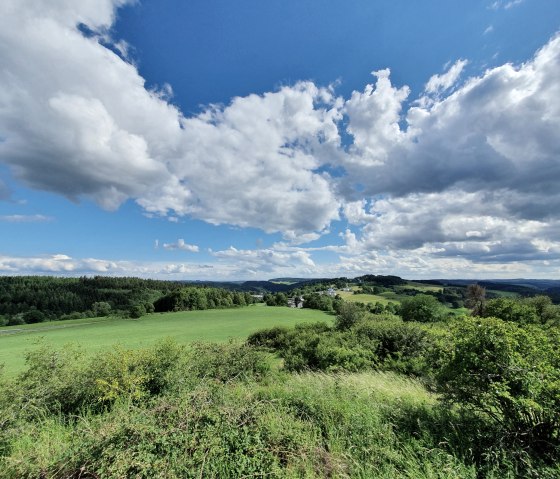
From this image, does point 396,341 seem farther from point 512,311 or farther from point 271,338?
point 512,311

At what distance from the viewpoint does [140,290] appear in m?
152

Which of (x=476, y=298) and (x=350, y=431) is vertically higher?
(x=350, y=431)

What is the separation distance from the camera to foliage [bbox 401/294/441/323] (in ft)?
189

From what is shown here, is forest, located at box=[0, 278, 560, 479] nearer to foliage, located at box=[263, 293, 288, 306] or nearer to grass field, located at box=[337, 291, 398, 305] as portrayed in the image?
grass field, located at box=[337, 291, 398, 305]

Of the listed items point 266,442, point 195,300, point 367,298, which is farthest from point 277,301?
point 266,442

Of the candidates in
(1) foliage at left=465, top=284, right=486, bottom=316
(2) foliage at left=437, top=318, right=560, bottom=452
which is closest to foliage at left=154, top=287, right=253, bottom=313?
(1) foliage at left=465, top=284, right=486, bottom=316

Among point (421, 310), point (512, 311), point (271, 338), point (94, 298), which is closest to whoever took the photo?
point (271, 338)

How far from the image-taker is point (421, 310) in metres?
58.4

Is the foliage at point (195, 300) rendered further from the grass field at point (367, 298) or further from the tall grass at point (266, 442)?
the tall grass at point (266, 442)

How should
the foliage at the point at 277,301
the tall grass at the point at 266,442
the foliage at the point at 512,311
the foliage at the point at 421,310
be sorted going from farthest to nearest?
1. the foliage at the point at 277,301
2. the foliage at the point at 421,310
3. the foliage at the point at 512,311
4. the tall grass at the point at 266,442

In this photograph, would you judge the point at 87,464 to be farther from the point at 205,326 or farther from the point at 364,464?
the point at 205,326

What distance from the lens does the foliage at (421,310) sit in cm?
5766

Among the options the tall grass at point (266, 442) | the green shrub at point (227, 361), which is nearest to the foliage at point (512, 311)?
the green shrub at point (227, 361)

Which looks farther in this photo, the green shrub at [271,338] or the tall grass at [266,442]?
the green shrub at [271,338]
